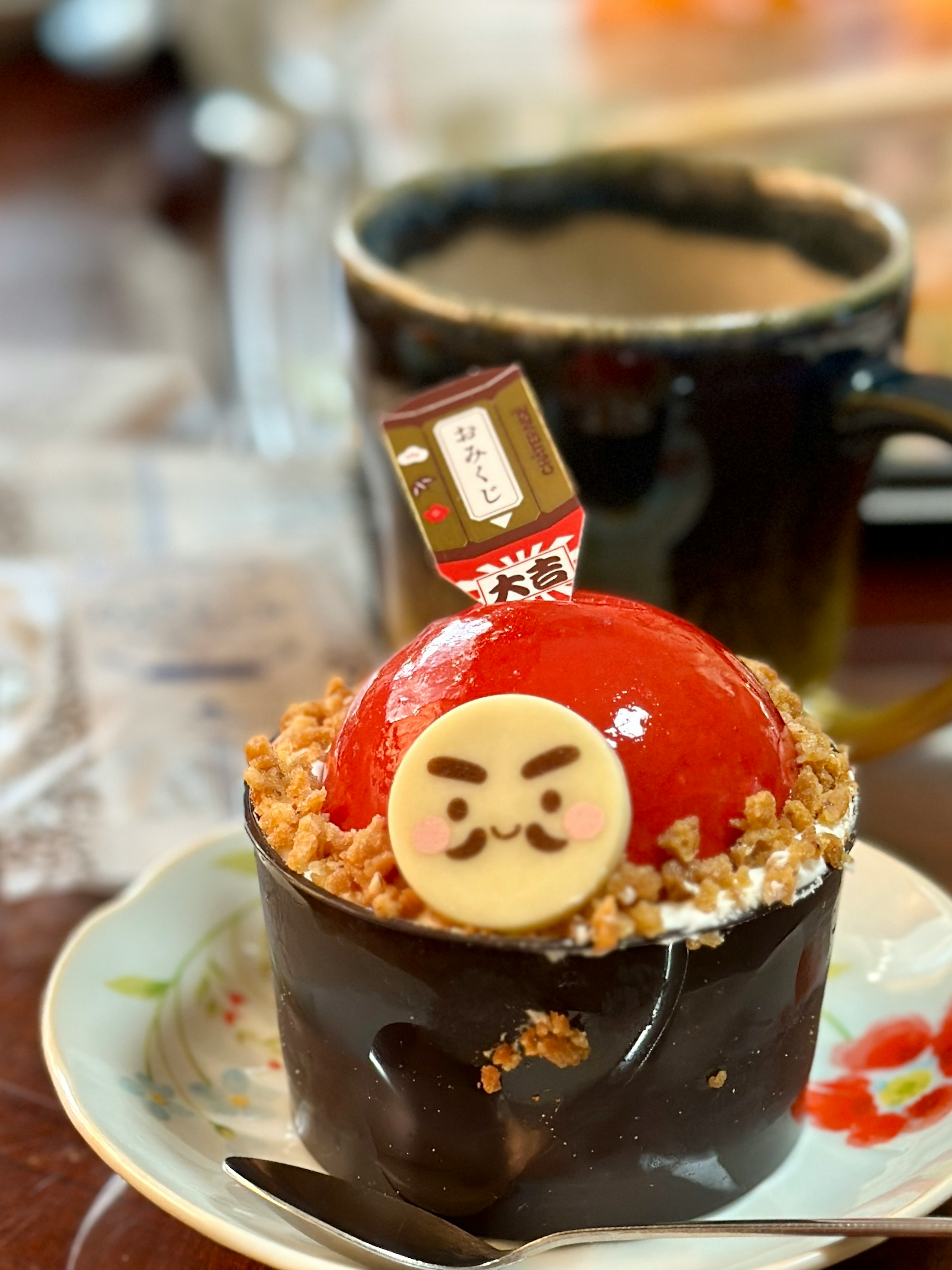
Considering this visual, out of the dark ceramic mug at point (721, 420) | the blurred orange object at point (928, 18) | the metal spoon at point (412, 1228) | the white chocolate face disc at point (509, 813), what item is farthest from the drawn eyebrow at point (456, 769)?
the blurred orange object at point (928, 18)

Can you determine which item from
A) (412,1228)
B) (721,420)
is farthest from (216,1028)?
(721,420)

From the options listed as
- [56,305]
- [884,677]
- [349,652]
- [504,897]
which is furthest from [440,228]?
[56,305]

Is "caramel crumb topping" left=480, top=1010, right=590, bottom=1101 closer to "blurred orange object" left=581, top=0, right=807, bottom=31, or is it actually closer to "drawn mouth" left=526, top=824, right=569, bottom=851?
"drawn mouth" left=526, top=824, right=569, bottom=851

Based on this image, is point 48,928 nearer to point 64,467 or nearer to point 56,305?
point 64,467

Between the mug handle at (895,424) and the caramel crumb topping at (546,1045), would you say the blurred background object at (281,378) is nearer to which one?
the mug handle at (895,424)

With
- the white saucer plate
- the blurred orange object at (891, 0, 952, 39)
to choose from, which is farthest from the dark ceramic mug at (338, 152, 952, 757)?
the blurred orange object at (891, 0, 952, 39)

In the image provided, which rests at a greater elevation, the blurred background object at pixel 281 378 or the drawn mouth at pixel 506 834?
the drawn mouth at pixel 506 834
